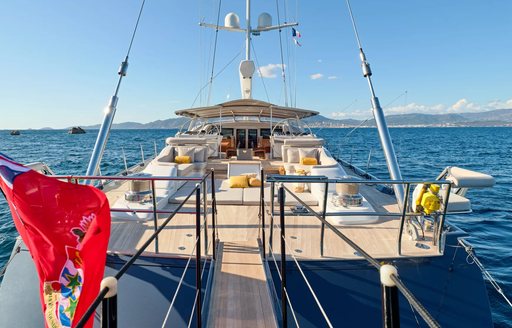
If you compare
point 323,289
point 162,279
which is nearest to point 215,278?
point 162,279

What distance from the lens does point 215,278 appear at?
10.9ft

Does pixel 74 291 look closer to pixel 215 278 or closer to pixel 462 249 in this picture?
pixel 215 278

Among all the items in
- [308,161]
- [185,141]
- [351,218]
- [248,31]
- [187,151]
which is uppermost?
[248,31]

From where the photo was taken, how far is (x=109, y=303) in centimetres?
96

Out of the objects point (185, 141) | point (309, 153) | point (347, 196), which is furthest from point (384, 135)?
point (185, 141)

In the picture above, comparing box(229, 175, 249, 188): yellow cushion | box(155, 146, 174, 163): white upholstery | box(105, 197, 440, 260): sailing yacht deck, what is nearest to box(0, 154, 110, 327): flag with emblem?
box(105, 197, 440, 260): sailing yacht deck

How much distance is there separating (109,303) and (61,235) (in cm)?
138

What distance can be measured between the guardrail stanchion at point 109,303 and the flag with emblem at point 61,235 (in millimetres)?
1140

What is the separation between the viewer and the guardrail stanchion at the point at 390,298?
912mm

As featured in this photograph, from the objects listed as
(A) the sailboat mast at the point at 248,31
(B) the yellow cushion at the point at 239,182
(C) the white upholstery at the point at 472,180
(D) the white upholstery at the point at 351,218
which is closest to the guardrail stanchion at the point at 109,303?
(C) the white upholstery at the point at 472,180

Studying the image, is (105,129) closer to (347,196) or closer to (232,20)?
(347,196)

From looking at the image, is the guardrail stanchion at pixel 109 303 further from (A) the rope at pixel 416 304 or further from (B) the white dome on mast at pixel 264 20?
(B) the white dome on mast at pixel 264 20

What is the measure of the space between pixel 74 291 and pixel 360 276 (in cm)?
301

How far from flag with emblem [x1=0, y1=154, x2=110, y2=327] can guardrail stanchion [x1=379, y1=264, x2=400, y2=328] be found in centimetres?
184
